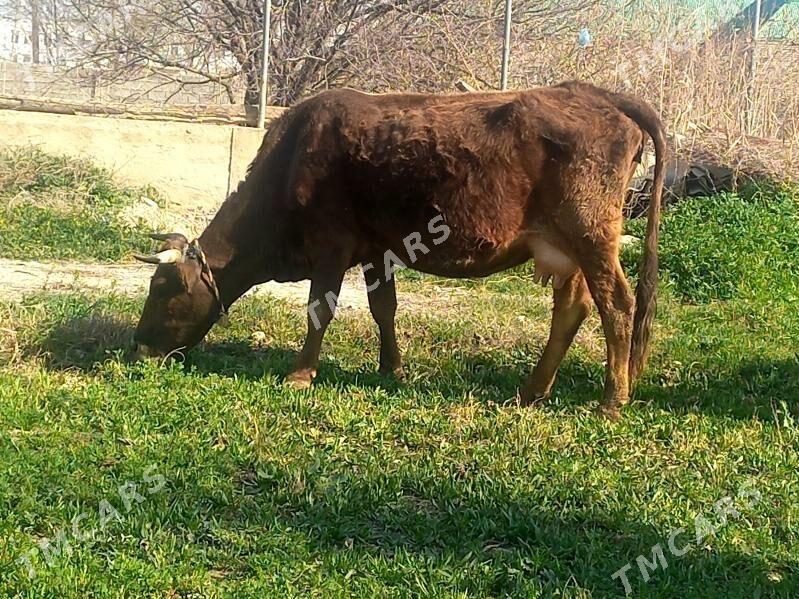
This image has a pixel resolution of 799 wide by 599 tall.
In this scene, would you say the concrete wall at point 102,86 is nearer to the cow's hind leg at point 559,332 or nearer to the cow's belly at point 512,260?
the cow's belly at point 512,260

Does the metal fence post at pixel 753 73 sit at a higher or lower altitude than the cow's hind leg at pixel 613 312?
higher

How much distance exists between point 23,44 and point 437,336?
1138 cm

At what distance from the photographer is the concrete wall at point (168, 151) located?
11617 millimetres

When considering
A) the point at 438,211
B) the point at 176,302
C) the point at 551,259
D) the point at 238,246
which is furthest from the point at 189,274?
the point at 551,259

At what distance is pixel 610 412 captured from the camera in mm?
5820

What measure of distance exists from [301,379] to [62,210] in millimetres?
5680

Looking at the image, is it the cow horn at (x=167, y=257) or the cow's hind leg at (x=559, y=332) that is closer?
the cow horn at (x=167, y=257)

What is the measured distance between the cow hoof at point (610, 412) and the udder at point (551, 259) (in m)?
0.91

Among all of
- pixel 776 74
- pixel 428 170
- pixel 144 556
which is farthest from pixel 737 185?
pixel 144 556

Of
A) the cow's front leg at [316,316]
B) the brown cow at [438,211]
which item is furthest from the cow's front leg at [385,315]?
the cow's front leg at [316,316]

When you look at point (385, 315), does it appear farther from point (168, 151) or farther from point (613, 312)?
point (168, 151)

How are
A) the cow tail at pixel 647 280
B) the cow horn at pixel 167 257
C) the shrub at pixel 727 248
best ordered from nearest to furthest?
1. the cow tail at pixel 647 280
2. the cow horn at pixel 167 257
3. the shrub at pixel 727 248

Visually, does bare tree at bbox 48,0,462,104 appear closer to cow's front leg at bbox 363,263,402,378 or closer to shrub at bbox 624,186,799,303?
shrub at bbox 624,186,799,303

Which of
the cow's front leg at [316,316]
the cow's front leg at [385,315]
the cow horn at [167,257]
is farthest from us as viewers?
the cow's front leg at [385,315]
